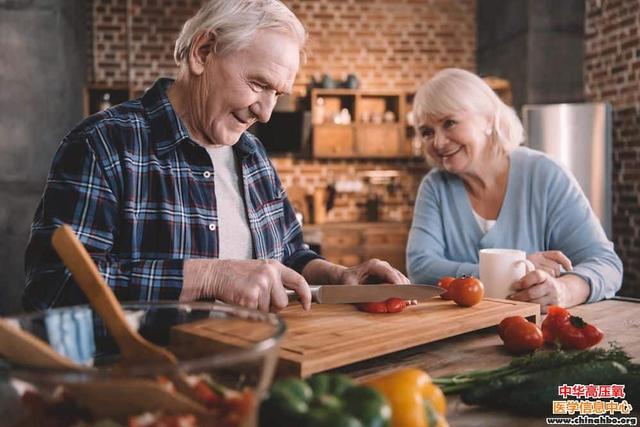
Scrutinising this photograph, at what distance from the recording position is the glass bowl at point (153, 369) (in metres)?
0.60

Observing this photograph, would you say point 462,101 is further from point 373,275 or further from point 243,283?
point 243,283

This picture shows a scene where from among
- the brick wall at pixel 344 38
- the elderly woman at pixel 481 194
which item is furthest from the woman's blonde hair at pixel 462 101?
the brick wall at pixel 344 38

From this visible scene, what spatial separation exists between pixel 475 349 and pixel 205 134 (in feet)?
2.99

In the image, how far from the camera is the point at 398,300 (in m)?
1.52

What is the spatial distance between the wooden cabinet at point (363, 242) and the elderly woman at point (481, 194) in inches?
131

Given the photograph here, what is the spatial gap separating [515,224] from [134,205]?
4.85 feet

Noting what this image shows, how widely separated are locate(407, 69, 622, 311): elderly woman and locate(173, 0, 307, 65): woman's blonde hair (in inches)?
37.9

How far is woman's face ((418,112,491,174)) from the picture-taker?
2455mm

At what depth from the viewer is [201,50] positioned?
1688 millimetres

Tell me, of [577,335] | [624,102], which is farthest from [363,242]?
[577,335]

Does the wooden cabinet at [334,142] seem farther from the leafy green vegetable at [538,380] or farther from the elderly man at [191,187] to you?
the leafy green vegetable at [538,380]

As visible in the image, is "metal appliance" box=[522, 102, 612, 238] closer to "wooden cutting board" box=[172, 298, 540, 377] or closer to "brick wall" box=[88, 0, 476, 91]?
"brick wall" box=[88, 0, 476, 91]

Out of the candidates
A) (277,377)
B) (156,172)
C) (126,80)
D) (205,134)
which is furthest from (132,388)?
(126,80)

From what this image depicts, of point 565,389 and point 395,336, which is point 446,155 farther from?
point 565,389
